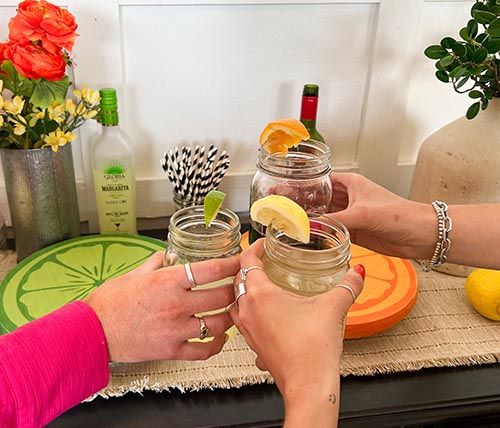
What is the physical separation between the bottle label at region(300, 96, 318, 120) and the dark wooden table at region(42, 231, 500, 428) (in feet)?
1.66

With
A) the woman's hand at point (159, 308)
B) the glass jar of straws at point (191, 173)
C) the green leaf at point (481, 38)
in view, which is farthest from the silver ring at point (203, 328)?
the green leaf at point (481, 38)

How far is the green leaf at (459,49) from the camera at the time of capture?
956 mm

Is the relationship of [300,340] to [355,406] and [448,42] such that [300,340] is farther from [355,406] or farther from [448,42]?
[448,42]

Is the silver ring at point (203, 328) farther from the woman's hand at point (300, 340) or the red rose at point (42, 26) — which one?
the red rose at point (42, 26)

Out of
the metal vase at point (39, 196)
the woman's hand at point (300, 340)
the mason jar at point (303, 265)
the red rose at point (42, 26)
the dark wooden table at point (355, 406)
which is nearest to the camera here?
the woman's hand at point (300, 340)

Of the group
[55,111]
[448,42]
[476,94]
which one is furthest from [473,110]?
[55,111]

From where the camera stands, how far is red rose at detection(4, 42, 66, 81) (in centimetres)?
86

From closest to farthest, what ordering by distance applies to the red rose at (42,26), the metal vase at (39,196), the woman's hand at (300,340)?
the woman's hand at (300,340)
the red rose at (42,26)
the metal vase at (39,196)

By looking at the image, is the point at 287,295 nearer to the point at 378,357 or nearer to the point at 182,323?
the point at 182,323

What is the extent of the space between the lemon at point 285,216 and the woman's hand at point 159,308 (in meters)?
0.06

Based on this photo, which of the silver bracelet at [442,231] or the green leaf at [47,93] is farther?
the green leaf at [47,93]

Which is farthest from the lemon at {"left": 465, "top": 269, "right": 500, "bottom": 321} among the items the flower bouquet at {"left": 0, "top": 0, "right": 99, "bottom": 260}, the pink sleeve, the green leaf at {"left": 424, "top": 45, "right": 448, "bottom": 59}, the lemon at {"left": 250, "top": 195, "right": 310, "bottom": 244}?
the flower bouquet at {"left": 0, "top": 0, "right": 99, "bottom": 260}

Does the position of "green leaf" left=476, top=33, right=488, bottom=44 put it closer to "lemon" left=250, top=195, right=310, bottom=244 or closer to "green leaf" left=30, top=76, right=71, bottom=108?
"lemon" left=250, top=195, right=310, bottom=244

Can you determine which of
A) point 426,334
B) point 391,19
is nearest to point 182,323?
point 426,334
